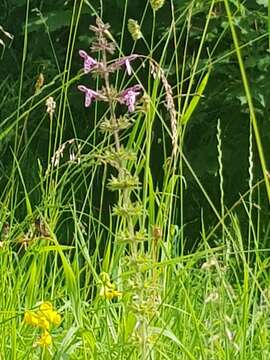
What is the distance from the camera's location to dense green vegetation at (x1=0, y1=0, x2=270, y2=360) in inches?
58.7

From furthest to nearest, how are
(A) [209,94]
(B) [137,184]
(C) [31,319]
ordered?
(A) [209,94], (C) [31,319], (B) [137,184]

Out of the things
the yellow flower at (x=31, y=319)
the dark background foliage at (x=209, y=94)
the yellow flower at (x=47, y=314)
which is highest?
the yellow flower at (x=31, y=319)

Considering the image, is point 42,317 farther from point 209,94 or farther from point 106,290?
point 209,94

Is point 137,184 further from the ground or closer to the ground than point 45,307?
further from the ground

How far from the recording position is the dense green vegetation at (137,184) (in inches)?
58.7

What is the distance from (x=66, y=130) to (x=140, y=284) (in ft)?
8.23

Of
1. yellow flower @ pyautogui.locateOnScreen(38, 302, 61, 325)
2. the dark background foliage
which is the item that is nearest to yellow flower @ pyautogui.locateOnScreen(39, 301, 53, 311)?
yellow flower @ pyautogui.locateOnScreen(38, 302, 61, 325)

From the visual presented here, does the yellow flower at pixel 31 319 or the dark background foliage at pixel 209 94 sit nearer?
the yellow flower at pixel 31 319

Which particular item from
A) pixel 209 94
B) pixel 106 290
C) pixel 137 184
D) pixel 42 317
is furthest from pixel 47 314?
pixel 209 94

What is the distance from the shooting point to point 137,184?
1270mm

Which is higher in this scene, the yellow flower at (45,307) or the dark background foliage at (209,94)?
the yellow flower at (45,307)

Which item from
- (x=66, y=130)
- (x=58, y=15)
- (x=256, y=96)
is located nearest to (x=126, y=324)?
(x=256, y=96)

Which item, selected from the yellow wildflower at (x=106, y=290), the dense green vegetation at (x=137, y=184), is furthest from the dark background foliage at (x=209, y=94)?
the yellow wildflower at (x=106, y=290)

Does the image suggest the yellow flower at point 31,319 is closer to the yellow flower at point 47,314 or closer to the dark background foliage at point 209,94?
the yellow flower at point 47,314
